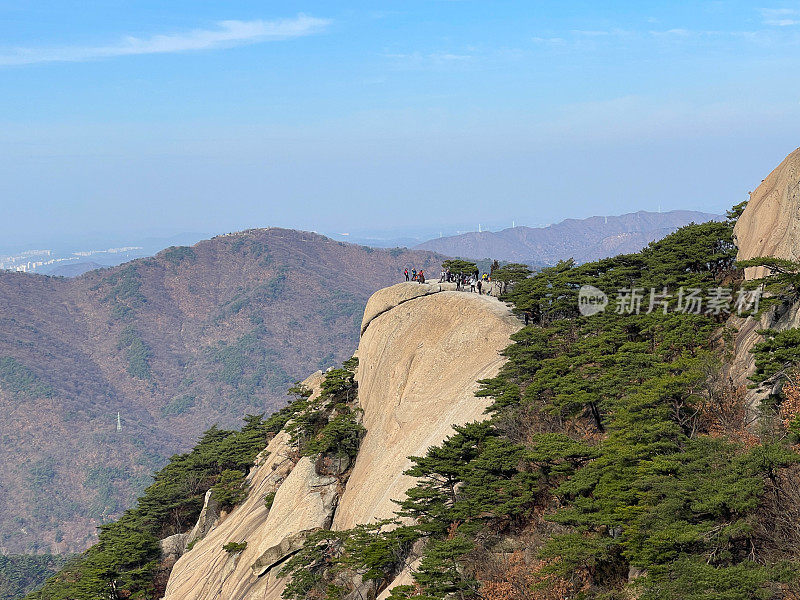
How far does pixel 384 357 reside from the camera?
31531 millimetres

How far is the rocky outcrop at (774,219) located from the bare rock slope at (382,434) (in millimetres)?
9489

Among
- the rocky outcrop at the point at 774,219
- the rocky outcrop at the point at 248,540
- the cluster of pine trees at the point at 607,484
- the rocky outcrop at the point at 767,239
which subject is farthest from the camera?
the rocky outcrop at the point at 248,540

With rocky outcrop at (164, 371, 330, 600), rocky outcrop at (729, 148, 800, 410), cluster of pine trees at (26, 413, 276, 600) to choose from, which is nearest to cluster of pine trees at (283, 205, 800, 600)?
rocky outcrop at (729, 148, 800, 410)

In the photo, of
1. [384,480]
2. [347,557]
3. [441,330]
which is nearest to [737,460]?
[347,557]

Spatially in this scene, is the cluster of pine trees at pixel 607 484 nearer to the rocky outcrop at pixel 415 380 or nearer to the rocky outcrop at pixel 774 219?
the rocky outcrop at pixel 415 380

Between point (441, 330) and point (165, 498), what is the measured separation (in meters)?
23.4

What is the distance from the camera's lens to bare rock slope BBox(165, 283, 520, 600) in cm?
2595

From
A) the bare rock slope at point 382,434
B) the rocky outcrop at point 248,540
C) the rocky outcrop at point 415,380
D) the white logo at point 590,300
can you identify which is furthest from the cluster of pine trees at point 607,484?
the rocky outcrop at point 248,540

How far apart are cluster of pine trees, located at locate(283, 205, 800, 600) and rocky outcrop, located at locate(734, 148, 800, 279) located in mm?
1920

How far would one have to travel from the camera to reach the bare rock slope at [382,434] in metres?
26.0

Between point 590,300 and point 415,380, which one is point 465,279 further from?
point 415,380

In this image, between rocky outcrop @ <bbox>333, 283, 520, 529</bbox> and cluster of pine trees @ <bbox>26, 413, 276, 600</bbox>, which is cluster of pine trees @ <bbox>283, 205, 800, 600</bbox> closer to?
rocky outcrop @ <bbox>333, 283, 520, 529</bbox>

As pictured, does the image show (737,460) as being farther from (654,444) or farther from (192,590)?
(192,590)

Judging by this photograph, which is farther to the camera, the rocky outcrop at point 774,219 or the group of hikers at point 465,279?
the group of hikers at point 465,279
